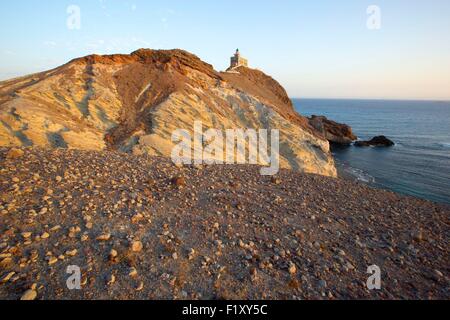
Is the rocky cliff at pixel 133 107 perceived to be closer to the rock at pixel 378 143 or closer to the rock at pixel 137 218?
the rock at pixel 137 218

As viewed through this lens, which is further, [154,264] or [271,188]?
[271,188]

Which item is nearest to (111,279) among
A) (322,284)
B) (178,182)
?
(322,284)

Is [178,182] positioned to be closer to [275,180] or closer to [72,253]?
[72,253]

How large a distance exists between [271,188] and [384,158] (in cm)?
3975

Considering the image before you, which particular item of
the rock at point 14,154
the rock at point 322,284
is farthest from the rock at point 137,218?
the rock at point 14,154

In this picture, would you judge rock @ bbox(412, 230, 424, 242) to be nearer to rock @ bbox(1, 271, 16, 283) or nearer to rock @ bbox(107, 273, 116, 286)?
rock @ bbox(107, 273, 116, 286)

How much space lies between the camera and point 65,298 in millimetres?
4285

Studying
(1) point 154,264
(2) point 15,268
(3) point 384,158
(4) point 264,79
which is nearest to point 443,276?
(1) point 154,264

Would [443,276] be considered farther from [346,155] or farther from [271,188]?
[346,155]

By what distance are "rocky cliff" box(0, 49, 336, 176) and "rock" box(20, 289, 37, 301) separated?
13.6m

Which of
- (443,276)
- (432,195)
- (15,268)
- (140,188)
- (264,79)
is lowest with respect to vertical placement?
(432,195)

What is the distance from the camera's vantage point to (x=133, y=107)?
23.5 m

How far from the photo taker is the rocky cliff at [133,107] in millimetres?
17125

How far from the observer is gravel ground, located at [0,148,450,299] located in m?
4.88
